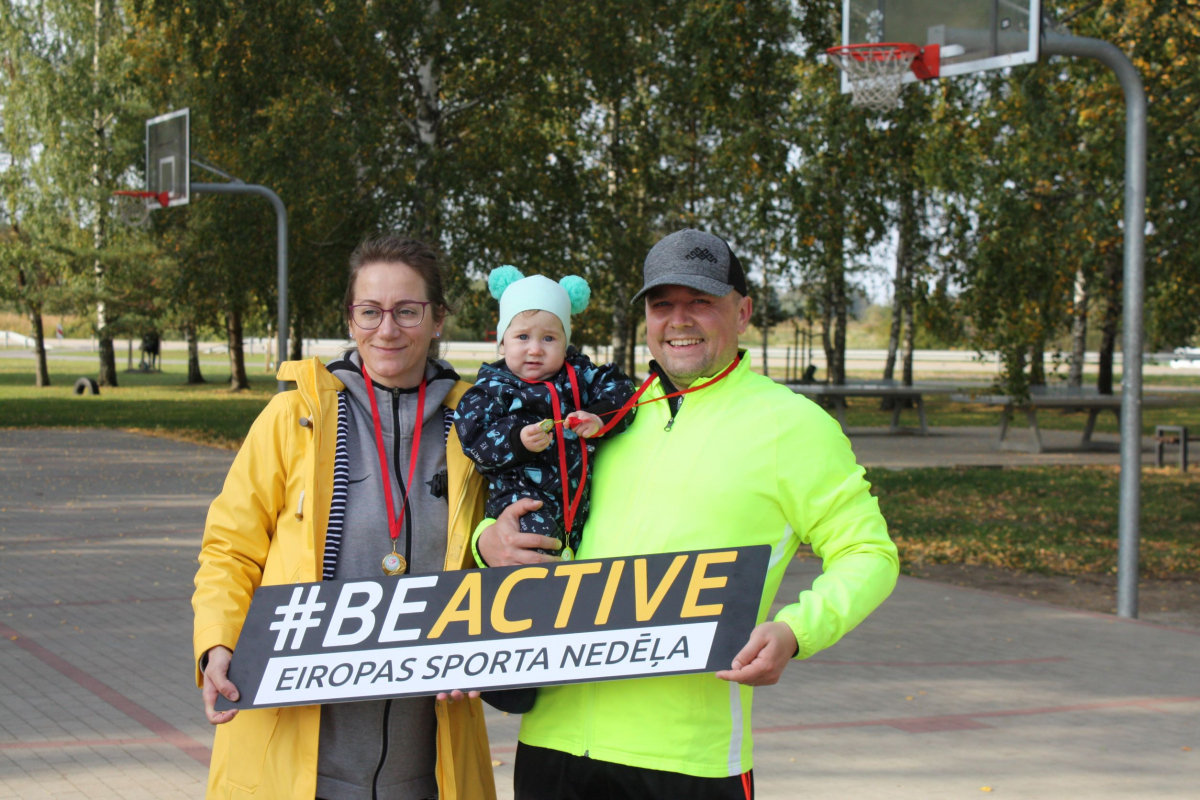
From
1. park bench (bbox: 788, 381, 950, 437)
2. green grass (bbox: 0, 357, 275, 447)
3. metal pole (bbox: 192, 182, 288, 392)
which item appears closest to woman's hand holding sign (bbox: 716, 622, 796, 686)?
metal pole (bbox: 192, 182, 288, 392)

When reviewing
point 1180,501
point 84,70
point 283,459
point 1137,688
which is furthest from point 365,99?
point 84,70

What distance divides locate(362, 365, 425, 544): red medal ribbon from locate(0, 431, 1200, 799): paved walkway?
8.84 ft

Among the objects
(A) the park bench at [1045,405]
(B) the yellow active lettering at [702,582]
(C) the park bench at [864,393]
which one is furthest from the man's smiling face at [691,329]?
(C) the park bench at [864,393]

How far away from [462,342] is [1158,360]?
47.3 m

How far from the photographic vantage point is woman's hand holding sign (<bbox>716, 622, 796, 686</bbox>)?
2.30 meters

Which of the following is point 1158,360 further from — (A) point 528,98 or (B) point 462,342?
(A) point 528,98

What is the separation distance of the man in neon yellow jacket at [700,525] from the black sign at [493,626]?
0.22ft

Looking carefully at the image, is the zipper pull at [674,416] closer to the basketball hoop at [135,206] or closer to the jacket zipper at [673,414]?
the jacket zipper at [673,414]

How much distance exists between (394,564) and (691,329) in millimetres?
870

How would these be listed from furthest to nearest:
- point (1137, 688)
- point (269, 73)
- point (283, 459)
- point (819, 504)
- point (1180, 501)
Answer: point (269, 73)
point (1180, 501)
point (1137, 688)
point (283, 459)
point (819, 504)

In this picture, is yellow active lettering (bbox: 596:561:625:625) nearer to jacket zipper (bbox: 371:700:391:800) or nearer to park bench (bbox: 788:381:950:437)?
jacket zipper (bbox: 371:700:391:800)

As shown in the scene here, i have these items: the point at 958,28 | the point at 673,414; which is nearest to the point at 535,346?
the point at 673,414

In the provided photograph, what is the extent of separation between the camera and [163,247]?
3481cm

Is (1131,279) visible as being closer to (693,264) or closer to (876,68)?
(876,68)
